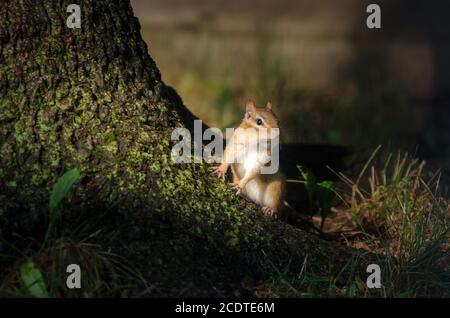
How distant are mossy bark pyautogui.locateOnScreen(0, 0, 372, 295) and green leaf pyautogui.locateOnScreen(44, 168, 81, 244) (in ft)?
0.53

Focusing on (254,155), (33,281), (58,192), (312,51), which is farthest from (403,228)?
(312,51)

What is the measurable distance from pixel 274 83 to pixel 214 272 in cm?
404

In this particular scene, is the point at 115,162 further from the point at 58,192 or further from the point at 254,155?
the point at 254,155

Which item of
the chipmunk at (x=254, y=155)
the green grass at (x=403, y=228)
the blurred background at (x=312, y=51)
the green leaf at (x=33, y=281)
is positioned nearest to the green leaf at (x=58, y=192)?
the green leaf at (x=33, y=281)

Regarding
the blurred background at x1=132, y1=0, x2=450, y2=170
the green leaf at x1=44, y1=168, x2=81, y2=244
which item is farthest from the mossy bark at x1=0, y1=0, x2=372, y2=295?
the blurred background at x1=132, y1=0, x2=450, y2=170

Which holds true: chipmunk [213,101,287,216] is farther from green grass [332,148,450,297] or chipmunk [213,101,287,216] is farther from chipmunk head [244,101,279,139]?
green grass [332,148,450,297]

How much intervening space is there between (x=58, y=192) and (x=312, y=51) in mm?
5775

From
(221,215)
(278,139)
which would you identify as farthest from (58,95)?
(278,139)

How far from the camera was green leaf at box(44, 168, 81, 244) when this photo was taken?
9.78 ft

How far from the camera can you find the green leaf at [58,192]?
298 centimetres

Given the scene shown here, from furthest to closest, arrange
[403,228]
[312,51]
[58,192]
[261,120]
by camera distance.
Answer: [312,51]
[261,120]
[403,228]
[58,192]

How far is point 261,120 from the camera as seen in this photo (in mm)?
4121

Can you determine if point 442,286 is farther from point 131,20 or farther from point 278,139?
point 131,20
